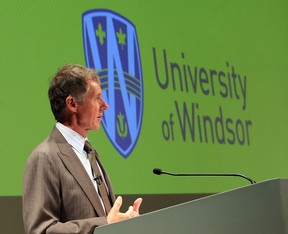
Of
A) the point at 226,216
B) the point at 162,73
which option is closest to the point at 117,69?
the point at 162,73

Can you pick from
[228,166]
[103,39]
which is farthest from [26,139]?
[228,166]

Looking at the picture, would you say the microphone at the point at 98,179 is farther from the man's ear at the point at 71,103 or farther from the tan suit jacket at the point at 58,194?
the man's ear at the point at 71,103

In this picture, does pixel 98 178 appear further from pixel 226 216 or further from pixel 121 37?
pixel 121 37

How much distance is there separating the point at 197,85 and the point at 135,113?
78 cm

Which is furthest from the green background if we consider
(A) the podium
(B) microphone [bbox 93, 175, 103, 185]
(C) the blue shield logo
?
(A) the podium

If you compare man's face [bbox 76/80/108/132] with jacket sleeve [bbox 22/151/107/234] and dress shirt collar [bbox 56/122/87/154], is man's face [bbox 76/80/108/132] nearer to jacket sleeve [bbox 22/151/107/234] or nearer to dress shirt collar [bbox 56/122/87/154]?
dress shirt collar [bbox 56/122/87/154]

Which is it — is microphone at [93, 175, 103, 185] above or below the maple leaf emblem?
below

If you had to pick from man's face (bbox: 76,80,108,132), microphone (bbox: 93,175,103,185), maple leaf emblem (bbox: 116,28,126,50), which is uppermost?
maple leaf emblem (bbox: 116,28,126,50)

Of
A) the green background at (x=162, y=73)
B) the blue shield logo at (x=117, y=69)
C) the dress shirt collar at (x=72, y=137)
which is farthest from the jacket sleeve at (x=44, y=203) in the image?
the blue shield logo at (x=117, y=69)

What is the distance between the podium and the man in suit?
0.34 m

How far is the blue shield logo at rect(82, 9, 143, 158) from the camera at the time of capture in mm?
3982

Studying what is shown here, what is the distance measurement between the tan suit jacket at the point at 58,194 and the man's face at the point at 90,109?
0.13 m

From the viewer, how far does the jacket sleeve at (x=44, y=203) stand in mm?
2389

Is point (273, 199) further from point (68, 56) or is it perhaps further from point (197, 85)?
point (197, 85)
